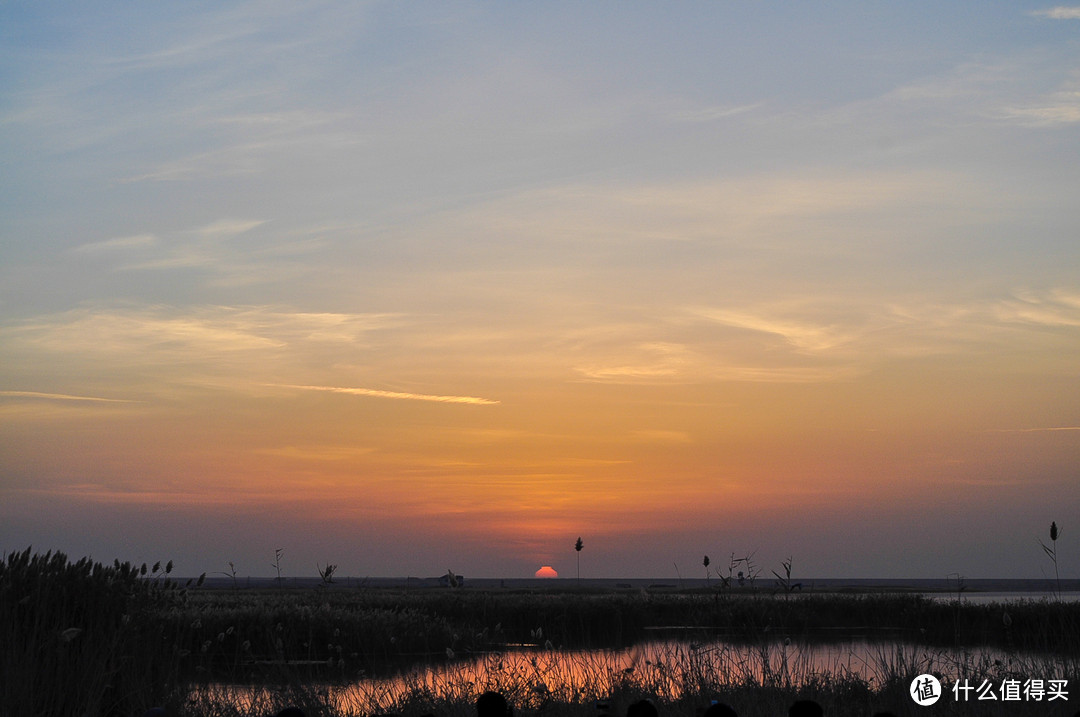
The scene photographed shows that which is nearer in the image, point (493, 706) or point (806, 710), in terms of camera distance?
point (806, 710)

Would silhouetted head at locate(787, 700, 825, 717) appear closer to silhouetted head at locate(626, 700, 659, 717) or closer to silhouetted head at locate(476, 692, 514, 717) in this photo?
silhouetted head at locate(626, 700, 659, 717)

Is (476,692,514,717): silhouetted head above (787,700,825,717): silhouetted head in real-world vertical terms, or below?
below

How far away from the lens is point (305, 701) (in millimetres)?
9031

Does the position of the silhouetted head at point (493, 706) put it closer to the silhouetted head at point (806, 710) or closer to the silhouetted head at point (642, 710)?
the silhouetted head at point (642, 710)

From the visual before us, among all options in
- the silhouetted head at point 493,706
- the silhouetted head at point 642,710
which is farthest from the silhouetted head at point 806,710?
the silhouetted head at point 493,706

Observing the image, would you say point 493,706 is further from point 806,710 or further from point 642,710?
point 806,710

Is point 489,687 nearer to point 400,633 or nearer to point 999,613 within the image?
point 400,633

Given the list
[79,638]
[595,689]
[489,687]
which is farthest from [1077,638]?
[79,638]

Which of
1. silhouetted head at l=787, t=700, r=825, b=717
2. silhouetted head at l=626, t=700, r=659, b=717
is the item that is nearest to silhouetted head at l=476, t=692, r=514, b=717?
silhouetted head at l=626, t=700, r=659, b=717

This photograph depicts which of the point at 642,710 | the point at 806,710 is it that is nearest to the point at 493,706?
the point at 642,710

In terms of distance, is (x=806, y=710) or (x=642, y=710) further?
(x=642, y=710)

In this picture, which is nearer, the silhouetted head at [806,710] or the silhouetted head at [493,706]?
the silhouetted head at [806,710]

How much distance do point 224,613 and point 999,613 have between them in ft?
95.2

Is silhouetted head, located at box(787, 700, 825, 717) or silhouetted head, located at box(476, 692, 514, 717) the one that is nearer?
silhouetted head, located at box(787, 700, 825, 717)
